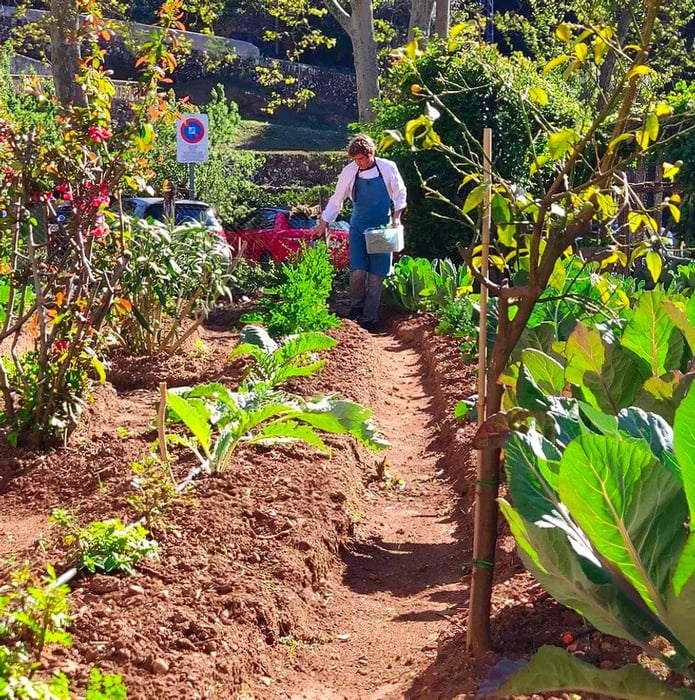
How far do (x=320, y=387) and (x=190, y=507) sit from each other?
2433 millimetres

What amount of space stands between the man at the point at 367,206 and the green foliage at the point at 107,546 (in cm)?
630

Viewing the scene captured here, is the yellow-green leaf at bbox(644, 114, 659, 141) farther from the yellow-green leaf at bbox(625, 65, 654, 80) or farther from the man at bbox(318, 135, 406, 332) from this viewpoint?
the man at bbox(318, 135, 406, 332)

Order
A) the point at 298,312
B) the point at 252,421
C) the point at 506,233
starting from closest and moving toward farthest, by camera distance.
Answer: the point at 506,233
the point at 252,421
the point at 298,312

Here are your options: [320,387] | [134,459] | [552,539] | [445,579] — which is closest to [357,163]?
[320,387]

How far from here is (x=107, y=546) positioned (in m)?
3.01

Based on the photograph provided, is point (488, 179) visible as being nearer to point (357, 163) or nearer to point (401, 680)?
point (401, 680)

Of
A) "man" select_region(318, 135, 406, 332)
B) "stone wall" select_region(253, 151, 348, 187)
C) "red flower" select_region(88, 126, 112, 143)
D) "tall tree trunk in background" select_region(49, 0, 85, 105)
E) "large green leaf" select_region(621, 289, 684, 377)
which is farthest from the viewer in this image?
"stone wall" select_region(253, 151, 348, 187)

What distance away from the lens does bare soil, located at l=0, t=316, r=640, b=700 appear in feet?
8.71

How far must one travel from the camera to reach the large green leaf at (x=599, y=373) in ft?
9.89

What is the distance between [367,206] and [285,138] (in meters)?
29.0

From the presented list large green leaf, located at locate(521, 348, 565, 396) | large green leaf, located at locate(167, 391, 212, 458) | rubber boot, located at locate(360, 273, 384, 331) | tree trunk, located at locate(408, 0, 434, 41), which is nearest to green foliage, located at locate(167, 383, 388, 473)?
large green leaf, located at locate(167, 391, 212, 458)

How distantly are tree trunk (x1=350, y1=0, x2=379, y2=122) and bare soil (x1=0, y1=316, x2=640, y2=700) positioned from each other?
558 inches

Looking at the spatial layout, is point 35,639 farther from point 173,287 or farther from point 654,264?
point 173,287

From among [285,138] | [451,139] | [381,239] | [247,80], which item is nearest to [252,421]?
[381,239]
